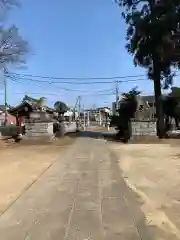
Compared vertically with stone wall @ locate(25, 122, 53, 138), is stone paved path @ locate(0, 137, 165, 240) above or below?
below

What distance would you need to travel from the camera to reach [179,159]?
61.3 feet

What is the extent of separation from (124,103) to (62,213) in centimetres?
3069

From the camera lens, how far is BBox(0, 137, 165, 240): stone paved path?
690 centimetres

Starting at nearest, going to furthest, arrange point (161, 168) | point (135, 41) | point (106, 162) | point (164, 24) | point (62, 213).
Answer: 1. point (62, 213)
2. point (161, 168)
3. point (106, 162)
4. point (164, 24)
5. point (135, 41)

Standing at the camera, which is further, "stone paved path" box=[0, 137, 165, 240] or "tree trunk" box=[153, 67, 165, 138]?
"tree trunk" box=[153, 67, 165, 138]

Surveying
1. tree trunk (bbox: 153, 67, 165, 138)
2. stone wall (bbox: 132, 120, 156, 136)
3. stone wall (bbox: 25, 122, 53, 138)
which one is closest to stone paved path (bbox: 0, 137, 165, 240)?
stone wall (bbox: 132, 120, 156, 136)

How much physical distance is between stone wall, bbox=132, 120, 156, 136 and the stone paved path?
18.6 metres

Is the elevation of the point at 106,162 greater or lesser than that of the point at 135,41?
lesser

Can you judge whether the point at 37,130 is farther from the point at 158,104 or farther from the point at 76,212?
the point at 76,212

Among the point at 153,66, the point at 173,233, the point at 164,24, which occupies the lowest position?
the point at 173,233

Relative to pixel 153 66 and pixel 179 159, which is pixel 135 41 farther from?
pixel 179 159

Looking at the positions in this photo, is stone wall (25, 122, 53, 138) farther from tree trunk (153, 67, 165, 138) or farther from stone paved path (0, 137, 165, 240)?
stone paved path (0, 137, 165, 240)

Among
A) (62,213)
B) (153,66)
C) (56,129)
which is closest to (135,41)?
(153,66)

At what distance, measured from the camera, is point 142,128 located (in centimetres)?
3209
